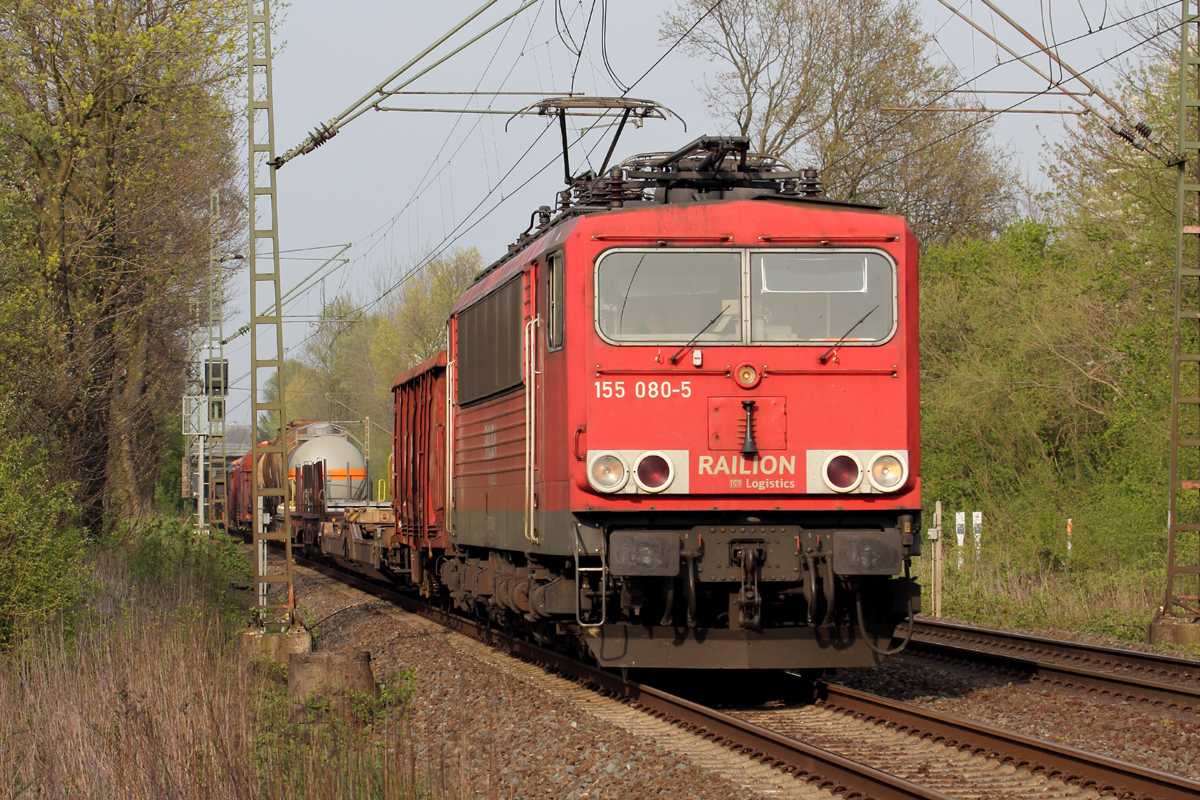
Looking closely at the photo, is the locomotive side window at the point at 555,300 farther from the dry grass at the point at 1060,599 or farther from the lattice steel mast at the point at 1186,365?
the dry grass at the point at 1060,599

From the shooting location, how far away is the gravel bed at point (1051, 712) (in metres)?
7.29

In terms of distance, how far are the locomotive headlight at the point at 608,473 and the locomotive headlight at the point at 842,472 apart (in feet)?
4.41

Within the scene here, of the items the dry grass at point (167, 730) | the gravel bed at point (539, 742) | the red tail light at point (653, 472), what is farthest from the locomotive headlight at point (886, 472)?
the dry grass at point (167, 730)

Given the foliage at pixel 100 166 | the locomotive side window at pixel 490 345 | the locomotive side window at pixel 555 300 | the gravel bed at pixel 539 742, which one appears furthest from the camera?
the foliage at pixel 100 166

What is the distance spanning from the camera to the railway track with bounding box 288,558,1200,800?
20.0ft

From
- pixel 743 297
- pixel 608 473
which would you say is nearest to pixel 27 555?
pixel 608 473

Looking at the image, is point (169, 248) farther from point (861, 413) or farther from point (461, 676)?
point (861, 413)

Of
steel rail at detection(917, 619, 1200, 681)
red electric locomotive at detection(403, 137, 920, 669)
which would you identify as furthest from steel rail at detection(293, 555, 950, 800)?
steel rail at detection(917, 619, 1200, 681)

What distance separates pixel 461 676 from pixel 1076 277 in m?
15.8

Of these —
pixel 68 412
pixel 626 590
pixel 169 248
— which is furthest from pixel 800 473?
pixel 169 248

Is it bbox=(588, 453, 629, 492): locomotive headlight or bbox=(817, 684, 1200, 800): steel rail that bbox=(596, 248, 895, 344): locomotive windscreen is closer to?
bbox=(588, 453, 629, 492): locomotive headlight

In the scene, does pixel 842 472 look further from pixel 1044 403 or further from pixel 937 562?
pixel 1044 403

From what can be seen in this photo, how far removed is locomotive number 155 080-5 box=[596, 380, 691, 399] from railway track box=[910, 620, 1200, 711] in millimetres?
3931

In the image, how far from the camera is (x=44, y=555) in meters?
10.8
